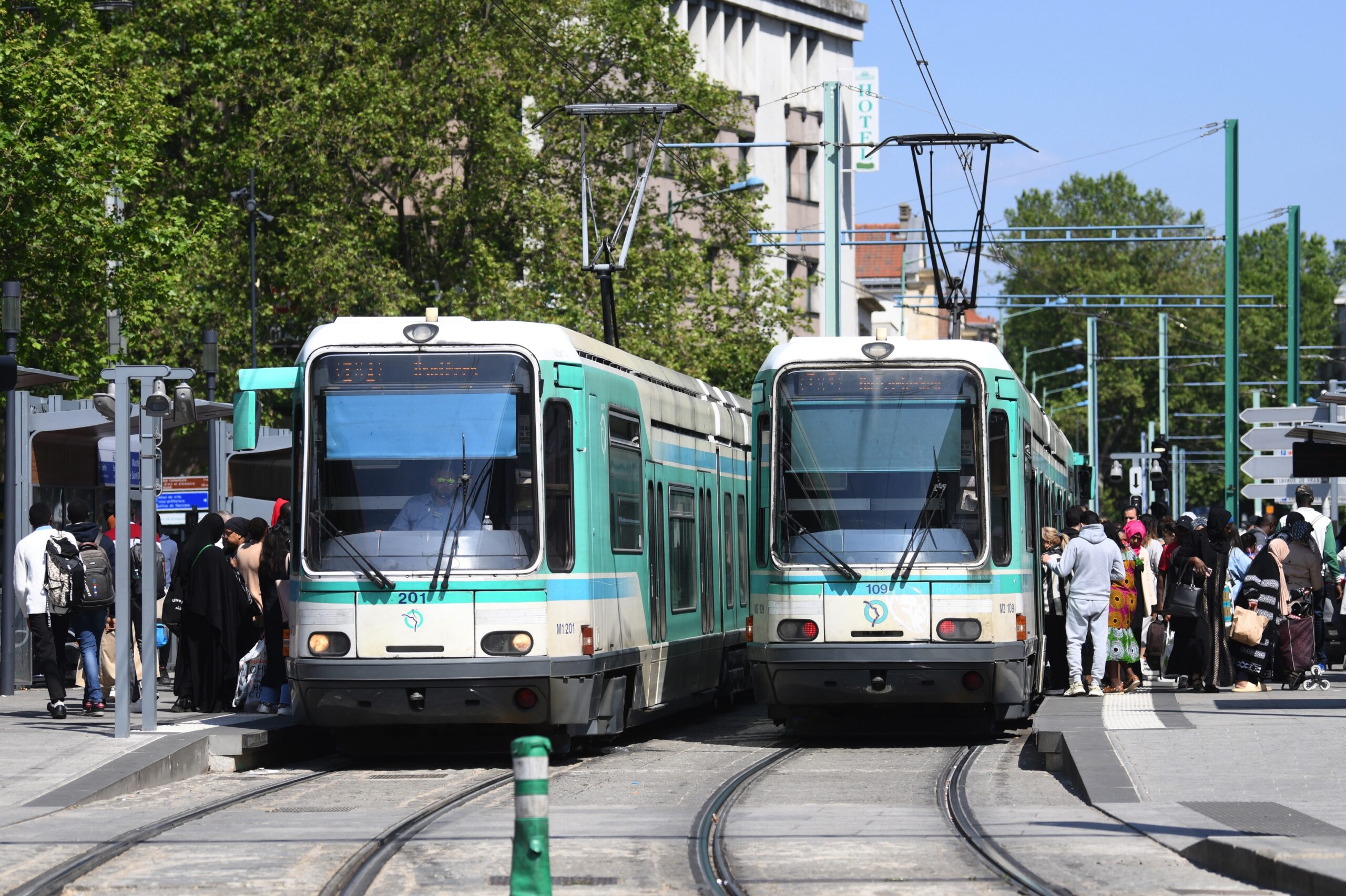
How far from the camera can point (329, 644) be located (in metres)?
14.3

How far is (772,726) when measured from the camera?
18.8 meters

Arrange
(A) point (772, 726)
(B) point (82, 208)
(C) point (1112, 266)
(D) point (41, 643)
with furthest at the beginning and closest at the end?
(C) point (1112, 266) < (B) point (82, 208) < (A) point (772, 726) < (D) point (41, 643)

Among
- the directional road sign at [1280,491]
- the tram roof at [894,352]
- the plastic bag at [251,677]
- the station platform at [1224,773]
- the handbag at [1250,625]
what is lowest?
the station platform at [1224,773]

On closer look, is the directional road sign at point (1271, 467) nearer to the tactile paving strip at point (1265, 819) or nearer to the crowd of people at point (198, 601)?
the crowd of people at point (198, 601)

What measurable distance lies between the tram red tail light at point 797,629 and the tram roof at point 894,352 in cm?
186

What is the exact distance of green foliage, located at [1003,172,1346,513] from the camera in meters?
99.2

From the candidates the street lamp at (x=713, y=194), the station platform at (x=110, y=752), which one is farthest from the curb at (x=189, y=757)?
the street lamp at (x=713, y=194)

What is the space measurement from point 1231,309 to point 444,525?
64.1 ft

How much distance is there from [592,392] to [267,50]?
28556 mm

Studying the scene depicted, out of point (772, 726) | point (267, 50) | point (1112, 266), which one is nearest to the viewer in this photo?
point (772, 726)

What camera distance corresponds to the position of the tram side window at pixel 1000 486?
51.6ft

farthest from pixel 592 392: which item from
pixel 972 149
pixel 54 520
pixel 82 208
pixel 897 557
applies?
pixel 82 208

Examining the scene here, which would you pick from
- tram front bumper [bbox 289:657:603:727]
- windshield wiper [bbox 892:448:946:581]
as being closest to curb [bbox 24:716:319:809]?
tram front bumper [bbox 289:657:603:727]

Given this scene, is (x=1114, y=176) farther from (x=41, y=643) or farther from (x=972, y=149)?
(x=41, y=643)
